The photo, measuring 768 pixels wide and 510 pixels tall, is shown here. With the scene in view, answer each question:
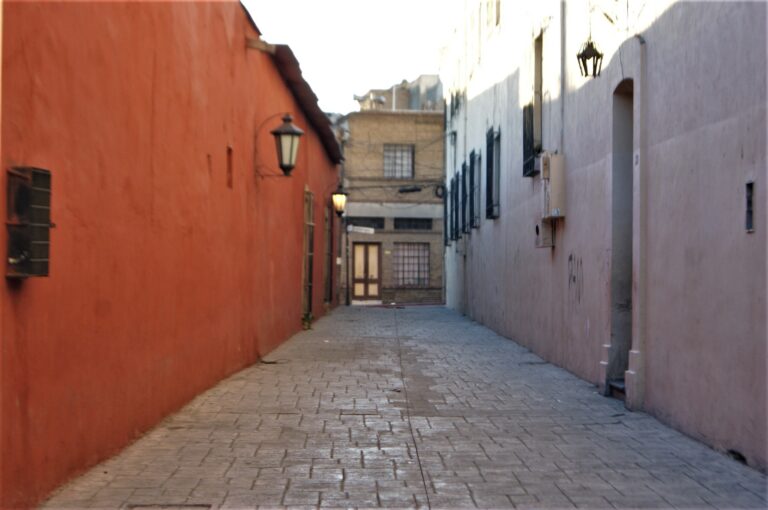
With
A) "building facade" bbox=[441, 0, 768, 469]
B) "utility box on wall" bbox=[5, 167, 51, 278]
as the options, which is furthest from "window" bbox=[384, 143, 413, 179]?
"utility box on wall" bbox=[5, 167, 51, 278]

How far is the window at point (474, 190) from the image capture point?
19359mm

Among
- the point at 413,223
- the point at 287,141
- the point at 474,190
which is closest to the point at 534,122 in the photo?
the point at 287,141

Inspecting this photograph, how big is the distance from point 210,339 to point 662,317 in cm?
439

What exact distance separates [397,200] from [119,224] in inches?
1143

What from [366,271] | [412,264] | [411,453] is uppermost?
[412,264]

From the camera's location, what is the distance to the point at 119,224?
5.59 m

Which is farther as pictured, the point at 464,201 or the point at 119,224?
the point at 464,201

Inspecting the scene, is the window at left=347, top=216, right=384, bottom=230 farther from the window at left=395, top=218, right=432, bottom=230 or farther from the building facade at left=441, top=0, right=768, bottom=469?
the building facade at left=441, top=0, right=768, bottom=469

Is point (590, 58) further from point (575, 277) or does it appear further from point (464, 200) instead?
point (464, 200)

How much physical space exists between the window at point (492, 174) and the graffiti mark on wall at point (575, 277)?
559 cm

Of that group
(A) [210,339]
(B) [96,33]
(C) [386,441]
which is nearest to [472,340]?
(A) [210,339]

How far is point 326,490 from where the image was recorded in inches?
190

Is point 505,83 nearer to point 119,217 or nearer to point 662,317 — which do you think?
point 662,317

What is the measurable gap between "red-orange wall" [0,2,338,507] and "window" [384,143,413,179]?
964 inches
